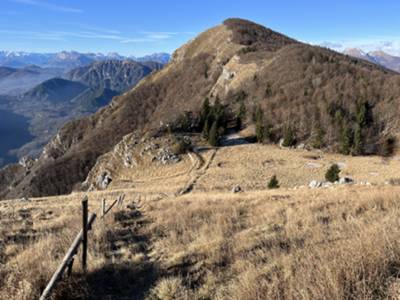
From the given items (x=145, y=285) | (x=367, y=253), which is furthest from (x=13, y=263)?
(x=367, y=253)

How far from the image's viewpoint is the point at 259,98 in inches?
2295

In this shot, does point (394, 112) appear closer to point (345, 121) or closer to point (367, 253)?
point (345, 121)

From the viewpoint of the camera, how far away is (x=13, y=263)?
6.29 meters

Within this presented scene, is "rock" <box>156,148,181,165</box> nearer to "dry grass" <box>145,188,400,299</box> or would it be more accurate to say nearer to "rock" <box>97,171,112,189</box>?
"rock" <box>97,171,112,189</box>

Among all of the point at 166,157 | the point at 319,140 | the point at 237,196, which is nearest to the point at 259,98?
the point at 319,140

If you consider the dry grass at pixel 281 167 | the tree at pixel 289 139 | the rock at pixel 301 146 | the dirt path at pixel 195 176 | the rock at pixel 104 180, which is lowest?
the rock at pixel 104 180

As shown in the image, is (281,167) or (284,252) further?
(281,167)

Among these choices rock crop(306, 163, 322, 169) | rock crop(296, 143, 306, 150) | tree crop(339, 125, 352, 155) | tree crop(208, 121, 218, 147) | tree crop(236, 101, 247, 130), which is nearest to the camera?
rock crop(306, 163, 322, 169)

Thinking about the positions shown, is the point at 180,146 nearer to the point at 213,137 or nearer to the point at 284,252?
the point at 213,137

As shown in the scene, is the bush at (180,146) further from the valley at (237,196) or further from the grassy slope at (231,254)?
the grassy slope at (231,254)

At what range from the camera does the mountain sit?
140 feet

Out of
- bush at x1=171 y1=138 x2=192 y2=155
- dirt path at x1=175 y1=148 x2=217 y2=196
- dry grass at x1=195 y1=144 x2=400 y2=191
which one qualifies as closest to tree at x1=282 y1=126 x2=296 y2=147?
dry grass at x1=195 y1=144 x2=400 y2=191

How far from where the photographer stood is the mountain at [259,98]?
140 feet

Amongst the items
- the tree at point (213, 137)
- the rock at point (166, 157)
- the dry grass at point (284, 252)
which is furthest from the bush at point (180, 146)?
the dry grass at point (284, 252)
